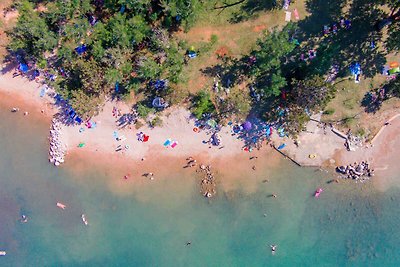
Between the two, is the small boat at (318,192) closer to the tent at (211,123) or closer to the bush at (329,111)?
the bush at (329,111)

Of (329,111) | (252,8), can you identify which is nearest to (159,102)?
(252,8)

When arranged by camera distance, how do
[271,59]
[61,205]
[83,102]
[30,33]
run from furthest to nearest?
1. [61,205]
2. [83,102]
3. [30,33]
4. [271,59]

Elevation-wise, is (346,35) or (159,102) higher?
(346,35)

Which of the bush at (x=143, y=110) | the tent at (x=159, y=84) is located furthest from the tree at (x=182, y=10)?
the bush at (x=143, y=110)

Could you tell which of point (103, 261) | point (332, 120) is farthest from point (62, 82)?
point (332, 120)

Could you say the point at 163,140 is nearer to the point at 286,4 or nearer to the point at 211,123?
the point at 211,123

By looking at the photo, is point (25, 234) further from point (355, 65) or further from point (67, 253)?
point (355, 65)
